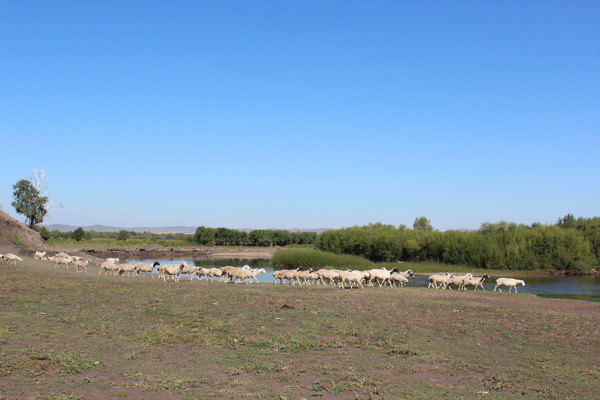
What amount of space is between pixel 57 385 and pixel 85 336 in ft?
11.2

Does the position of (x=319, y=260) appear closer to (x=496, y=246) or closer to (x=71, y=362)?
(x=496, y=246)

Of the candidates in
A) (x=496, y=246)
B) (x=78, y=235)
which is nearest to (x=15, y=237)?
(x=496, y=246)

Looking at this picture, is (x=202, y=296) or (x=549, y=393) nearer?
(x=549, y=393)

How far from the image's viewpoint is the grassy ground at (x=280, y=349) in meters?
8.48

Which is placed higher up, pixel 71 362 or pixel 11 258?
pixel 11 258

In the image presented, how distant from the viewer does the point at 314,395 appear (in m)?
8.19

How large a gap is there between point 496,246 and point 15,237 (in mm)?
53174

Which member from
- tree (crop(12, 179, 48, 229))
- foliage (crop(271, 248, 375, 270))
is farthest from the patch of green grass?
tree (crop(12, 179, 48, 229))

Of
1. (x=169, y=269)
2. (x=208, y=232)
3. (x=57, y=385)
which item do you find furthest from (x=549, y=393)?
(x=208, y=232)

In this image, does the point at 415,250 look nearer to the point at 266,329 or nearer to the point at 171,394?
the point at 266,329

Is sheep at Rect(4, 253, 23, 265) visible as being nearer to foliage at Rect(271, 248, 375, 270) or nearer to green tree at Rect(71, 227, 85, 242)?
foliage at Rect(271, 248, 375, 270)

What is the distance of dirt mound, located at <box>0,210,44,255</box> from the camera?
1944 inches

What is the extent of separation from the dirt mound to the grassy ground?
1406 inches

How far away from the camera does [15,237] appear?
5388cm
